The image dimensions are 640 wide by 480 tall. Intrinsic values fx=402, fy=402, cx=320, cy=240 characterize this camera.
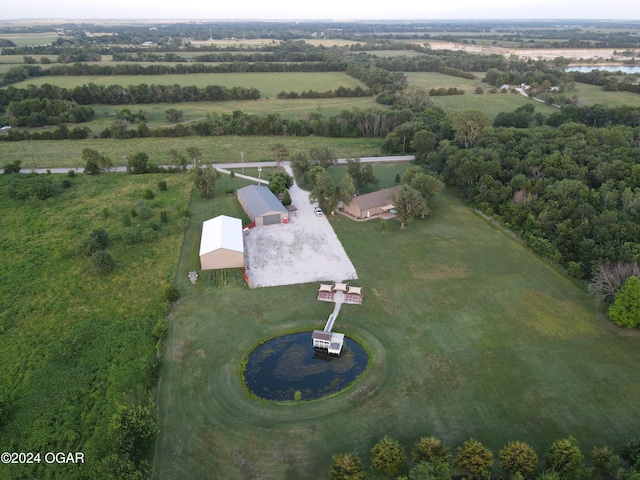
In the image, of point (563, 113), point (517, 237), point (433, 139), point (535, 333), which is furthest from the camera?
point (563, 113)

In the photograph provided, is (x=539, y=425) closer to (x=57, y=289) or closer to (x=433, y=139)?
(x=57, y=289)

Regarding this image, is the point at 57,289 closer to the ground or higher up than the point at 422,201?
closer to the ground

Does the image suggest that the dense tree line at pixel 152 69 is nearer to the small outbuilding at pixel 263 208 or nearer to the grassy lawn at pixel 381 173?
the grassy lawn at pixel 381 173

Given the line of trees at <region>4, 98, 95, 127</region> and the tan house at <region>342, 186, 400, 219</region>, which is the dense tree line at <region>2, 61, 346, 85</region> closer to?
the line of trees at <region>4, 98, 95, 127</region>

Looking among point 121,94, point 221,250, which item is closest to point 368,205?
point 221,250

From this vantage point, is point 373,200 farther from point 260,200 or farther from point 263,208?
point 260,200

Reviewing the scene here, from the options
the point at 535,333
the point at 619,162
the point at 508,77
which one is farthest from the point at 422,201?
the point at 508,77
